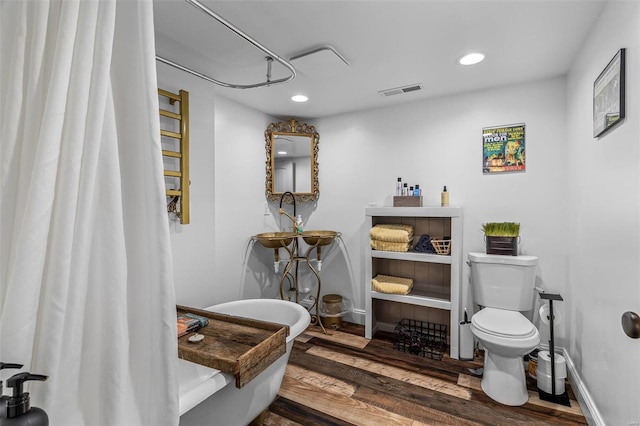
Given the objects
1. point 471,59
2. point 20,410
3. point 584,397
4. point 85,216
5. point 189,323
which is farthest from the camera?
point 471,59

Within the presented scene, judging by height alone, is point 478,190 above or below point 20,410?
→ above

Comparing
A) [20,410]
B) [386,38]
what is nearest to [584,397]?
[386,38]

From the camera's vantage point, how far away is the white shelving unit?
2586 mm

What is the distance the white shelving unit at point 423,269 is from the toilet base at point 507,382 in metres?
0.52

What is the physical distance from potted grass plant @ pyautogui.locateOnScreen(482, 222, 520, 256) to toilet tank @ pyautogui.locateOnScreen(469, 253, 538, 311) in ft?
0.21

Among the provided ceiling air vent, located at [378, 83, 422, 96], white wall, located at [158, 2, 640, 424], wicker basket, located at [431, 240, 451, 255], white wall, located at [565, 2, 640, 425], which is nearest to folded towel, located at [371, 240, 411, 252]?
wicker basket, located at [431, 240, 451, 255]

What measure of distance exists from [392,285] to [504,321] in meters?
0.92

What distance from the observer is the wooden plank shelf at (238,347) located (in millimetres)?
1287

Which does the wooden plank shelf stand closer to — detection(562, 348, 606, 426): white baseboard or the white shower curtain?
the white shower curtain

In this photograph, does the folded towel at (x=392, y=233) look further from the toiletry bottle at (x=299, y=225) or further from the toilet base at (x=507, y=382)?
the toilet base at (x=507, y=382)

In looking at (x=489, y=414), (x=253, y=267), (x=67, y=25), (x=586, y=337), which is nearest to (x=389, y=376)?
(x=489, y=414)

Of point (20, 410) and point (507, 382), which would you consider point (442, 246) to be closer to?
point (507, 382)

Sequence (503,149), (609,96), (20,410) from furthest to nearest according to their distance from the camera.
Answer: (503,149) < (609,96) < (20,410)

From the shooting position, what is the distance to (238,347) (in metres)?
1.42
